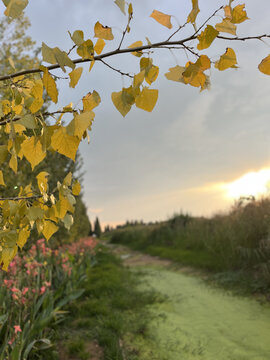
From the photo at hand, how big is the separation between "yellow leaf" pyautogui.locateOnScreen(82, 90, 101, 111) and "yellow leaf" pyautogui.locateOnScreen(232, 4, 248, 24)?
20.1 inches

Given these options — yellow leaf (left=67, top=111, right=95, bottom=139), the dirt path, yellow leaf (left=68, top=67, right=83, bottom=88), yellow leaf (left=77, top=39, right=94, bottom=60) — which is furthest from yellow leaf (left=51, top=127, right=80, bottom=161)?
the dirt path

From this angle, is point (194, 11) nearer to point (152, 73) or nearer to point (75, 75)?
point (152, 73)

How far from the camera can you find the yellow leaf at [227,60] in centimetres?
95

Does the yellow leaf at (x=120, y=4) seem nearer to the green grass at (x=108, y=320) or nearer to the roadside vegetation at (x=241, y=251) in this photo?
the green grass at (x=108, y=320)

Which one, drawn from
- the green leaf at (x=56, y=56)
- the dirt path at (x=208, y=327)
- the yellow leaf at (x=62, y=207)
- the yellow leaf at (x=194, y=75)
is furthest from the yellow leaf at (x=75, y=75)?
the dirt path at (x=208, y=327)

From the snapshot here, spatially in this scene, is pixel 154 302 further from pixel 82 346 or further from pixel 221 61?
pixel 221 61

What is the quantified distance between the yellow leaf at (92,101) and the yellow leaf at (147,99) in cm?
21

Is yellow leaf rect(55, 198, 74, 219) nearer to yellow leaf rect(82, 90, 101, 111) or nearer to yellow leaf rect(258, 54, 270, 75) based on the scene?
yellow leaf rect(82, 90, 101, 111)

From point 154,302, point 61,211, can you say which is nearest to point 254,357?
point 154,302

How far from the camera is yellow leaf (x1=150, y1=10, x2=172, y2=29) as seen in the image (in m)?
0.91

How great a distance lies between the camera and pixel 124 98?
3.02 feet

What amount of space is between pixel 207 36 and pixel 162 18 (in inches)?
6.0

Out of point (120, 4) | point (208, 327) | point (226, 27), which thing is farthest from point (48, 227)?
point (208, 327)

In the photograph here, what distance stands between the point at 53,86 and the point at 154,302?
4.72 metres
